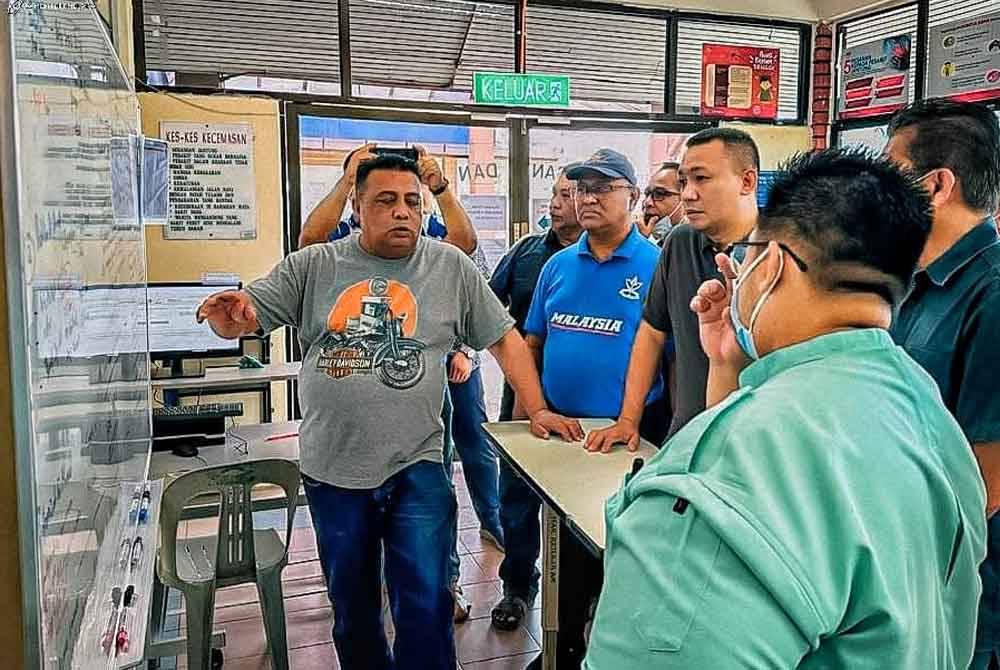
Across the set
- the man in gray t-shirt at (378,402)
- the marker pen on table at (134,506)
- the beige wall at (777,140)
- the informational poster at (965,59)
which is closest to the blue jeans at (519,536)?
the man in gray t-shirt at (378,402)

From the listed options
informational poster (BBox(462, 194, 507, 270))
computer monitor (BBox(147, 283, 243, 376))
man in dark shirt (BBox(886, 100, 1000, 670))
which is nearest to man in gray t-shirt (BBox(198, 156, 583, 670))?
man in dark shirt (BBox(886, 100, 1000, 670))

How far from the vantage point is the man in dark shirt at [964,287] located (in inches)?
59.8

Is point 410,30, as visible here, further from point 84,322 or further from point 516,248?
point 84,322

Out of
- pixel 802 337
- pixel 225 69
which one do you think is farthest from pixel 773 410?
pixel 225 69

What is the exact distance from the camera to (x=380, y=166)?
219 centimetres

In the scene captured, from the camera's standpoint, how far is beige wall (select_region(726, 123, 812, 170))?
5125mm

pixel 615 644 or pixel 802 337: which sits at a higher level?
pixel 802 337

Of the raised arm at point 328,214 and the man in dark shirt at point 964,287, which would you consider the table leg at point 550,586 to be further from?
the raised arm at point 328,214

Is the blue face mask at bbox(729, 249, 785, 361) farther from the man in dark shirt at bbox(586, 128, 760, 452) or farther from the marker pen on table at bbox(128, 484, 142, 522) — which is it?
the marker pen on table at bbox(128, 484, 142, 522)

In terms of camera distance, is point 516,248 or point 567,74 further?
point 567,74

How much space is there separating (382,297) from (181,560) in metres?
1.03

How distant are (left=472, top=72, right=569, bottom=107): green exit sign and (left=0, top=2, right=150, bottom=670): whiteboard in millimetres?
2935

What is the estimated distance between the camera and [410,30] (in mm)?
4484

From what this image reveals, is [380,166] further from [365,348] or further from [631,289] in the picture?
[631,289]
